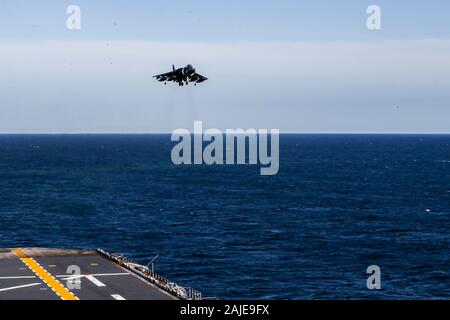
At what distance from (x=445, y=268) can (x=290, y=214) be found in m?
56.6

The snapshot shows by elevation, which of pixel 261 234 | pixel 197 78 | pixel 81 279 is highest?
pixel 197 78

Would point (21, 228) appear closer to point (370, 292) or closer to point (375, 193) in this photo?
point (370, 292)

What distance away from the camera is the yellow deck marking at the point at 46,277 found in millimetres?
60866

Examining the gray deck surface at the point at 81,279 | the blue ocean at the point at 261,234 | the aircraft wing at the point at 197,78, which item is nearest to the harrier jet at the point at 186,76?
the aircraft wing at the point at 197,78

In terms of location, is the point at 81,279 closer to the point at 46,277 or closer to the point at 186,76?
the point at 46,277

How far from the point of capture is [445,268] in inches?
3846

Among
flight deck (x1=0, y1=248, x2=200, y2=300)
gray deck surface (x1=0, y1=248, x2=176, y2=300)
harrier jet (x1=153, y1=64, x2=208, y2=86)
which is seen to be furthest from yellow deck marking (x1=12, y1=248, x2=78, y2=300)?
harrier jet (x1=153, y1=64, x2=208, y2=86)

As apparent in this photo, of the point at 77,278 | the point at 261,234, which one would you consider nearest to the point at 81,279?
the point at 77,278

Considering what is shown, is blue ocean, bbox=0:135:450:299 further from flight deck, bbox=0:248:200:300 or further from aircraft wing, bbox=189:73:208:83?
aircraft wing, bbox=189:73:208:83

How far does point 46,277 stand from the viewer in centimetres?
6931

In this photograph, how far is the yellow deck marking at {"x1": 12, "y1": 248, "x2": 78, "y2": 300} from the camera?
200 feet

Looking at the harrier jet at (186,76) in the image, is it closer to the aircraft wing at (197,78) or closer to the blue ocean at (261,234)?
the aircraft wing at (197,78)

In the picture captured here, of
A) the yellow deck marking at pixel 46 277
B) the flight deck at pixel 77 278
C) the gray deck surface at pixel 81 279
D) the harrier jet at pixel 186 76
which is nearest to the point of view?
the harrier jet at pixel 186 76
